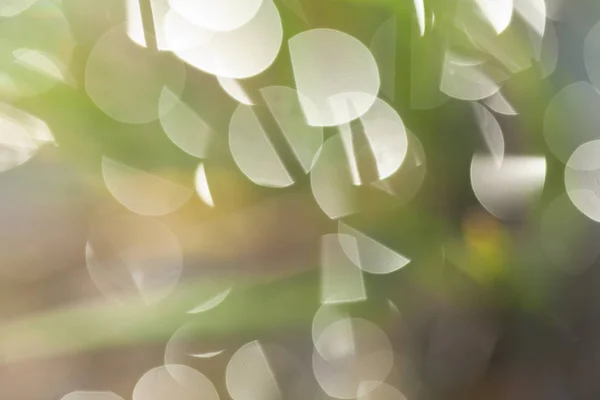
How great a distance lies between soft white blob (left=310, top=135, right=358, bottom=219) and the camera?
501mm

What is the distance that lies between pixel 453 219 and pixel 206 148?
244 millimetres

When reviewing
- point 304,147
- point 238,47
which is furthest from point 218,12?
point 304,147

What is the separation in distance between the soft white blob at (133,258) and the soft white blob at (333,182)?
5.6 inches

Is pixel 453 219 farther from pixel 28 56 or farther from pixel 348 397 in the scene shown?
pixel 28 56

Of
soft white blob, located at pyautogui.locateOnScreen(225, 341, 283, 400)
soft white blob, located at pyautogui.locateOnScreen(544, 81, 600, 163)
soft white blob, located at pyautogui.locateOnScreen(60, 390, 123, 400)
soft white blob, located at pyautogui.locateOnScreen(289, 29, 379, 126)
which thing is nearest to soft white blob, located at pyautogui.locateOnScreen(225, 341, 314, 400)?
soft white blob, located at pyautogui.locateOnScreen(225, 341, 283, 400)

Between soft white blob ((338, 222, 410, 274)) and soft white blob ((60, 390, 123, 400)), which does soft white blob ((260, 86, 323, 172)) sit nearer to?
soft white blob ((338, 222, 410, 274))

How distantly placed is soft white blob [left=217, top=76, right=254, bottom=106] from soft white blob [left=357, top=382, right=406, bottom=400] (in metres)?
0.29

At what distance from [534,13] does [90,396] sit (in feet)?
1.81

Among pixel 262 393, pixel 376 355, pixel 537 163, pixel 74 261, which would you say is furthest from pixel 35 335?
pixel 537 163

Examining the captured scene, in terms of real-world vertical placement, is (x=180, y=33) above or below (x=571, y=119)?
above

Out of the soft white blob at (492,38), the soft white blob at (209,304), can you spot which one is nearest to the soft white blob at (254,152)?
the soft white blob at (209,304)

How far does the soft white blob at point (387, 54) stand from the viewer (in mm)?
503

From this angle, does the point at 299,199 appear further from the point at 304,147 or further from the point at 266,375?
the point at 266,375

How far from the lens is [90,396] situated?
0.48m
